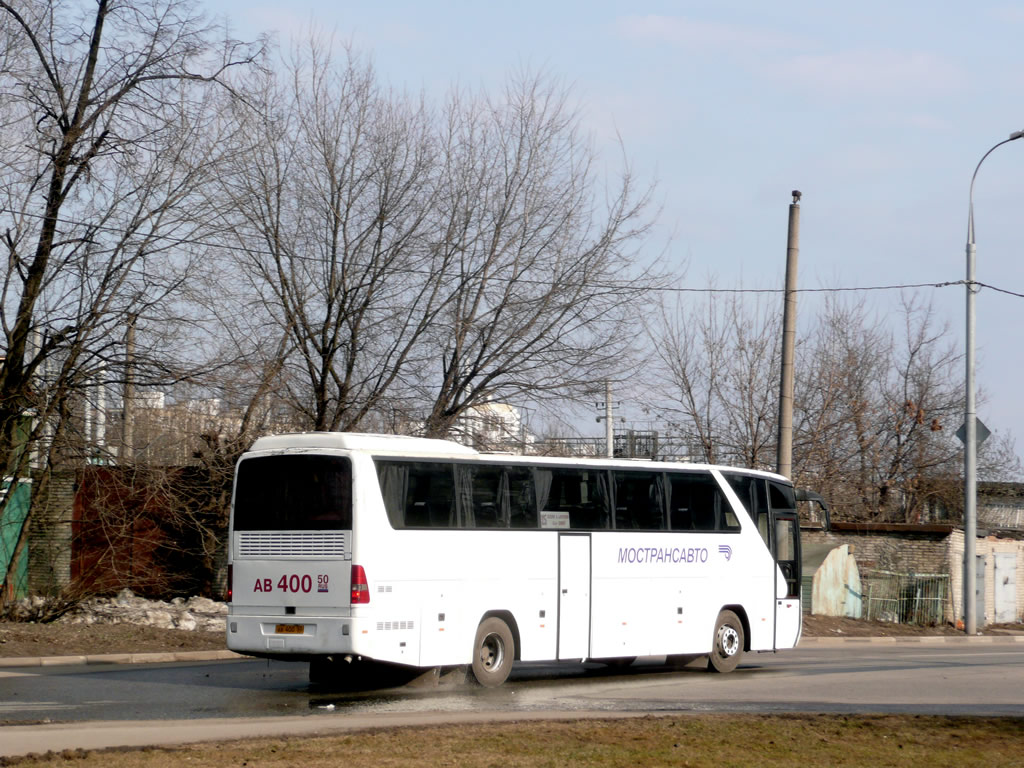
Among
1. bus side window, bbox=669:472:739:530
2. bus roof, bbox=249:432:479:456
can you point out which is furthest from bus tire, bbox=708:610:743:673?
bus roof, bbox=249:432:479:456

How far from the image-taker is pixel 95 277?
20.8m

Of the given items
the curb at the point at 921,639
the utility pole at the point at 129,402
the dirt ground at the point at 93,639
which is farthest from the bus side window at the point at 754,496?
the utility pole at the point at 129,402

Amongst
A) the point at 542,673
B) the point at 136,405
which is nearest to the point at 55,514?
the point at 136,405

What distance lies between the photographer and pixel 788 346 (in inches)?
1046

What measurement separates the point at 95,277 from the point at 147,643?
6036mm

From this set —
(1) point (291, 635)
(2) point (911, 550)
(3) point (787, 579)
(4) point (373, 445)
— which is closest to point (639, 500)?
(3) point (787, 579)

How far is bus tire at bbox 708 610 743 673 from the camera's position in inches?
752

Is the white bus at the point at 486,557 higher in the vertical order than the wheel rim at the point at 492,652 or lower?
higher

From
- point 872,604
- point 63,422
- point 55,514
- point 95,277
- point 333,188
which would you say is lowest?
point 872,604

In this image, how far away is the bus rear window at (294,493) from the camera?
14797 mm

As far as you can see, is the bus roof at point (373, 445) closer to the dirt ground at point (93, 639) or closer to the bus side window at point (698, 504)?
the bus side window at point (698, 504)

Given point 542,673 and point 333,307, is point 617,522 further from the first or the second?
point 333,307

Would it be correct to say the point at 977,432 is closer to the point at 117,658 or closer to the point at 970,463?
the point at 970,463

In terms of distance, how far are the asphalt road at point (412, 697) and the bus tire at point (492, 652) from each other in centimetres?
24
